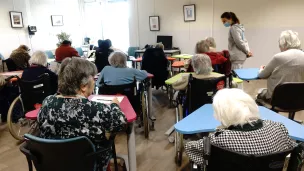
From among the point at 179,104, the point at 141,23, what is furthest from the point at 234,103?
the point at 141,23

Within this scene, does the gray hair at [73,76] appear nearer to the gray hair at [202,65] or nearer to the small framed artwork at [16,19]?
the gray hair at [202,65]

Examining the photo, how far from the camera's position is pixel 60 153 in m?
1.26

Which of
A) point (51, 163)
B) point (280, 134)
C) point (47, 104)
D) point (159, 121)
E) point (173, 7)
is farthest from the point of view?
point (173, 7)

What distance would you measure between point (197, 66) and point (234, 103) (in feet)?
4.32

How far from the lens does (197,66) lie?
8.08 feet

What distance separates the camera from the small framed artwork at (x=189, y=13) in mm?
6707

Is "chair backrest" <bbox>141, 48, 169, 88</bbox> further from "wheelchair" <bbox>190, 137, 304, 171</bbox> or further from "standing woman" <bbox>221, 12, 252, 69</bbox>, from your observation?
"wheelchair" <bbox>190, 137, 304, 171</bbox>

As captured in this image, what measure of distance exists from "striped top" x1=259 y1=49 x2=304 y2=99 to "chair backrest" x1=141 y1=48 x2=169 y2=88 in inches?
77.6

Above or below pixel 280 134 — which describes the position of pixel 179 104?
below

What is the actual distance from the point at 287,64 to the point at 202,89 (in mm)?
1031

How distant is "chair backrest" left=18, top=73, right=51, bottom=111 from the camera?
2.91 meters

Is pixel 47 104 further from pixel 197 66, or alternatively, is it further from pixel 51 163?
pixel 197 66

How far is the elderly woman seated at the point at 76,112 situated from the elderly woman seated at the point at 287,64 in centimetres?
198

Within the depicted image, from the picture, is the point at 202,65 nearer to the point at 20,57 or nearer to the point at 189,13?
the point at 20,57
